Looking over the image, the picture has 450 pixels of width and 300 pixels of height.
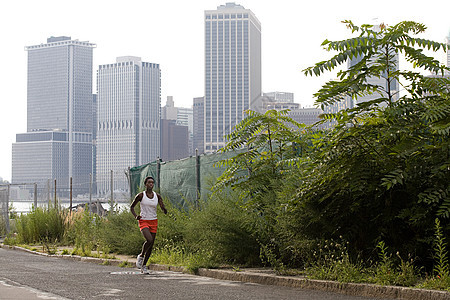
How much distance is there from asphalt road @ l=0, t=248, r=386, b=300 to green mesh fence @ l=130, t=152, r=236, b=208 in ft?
11.7

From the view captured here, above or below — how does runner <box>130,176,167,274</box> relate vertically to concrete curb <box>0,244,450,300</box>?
above

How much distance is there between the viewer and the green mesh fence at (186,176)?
16859 millimetres

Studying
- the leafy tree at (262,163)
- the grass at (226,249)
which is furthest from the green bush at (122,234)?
the leafy tree at (262,163)

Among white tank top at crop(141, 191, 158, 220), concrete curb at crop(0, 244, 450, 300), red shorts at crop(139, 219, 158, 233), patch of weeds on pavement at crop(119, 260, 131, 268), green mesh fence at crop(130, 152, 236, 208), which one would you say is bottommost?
patch of weeds on pavement at crop(119, 260, 131, 268)

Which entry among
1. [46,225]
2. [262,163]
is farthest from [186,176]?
[46,225]

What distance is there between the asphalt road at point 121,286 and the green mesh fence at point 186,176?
11.7 ft

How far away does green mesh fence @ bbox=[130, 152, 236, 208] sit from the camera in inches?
664

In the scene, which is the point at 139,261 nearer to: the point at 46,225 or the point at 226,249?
the point at 226,249

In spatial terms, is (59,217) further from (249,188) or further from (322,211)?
(322,211)

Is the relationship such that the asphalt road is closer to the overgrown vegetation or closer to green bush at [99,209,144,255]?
the overgrown vegetation

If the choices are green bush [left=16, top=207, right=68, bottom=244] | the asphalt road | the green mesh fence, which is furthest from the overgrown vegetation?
green bush [left=16, top=207, right=68, bottom=244]

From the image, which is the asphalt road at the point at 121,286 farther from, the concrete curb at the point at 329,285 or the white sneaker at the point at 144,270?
the concrete curb at the point at 329,285

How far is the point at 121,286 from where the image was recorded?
35.6 ft

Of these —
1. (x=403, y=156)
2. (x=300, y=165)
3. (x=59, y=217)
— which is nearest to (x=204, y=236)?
(x=300, y=165)
